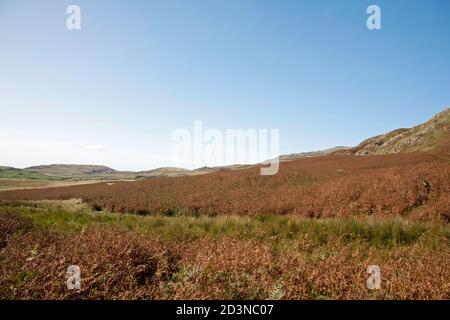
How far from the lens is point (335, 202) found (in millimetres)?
17359

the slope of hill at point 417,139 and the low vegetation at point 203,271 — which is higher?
the slope of hill at point 417,139

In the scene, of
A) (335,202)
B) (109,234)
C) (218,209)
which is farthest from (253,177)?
(109,234)

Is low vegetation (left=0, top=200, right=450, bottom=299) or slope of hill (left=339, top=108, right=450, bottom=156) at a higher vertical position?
slope of hill (left=339, top=108, right=450, bottom=156)

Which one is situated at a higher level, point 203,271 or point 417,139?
point 417,139

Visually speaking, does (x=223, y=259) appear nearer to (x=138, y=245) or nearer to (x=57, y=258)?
(x=138, y=245)

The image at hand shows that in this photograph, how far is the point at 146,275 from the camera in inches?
217

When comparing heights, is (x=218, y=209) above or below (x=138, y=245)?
below

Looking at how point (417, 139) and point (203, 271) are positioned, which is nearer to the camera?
point (203, 271)

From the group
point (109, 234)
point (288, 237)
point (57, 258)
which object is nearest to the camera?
point (57, 258)

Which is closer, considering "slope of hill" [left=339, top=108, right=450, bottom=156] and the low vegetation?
the low vegetation

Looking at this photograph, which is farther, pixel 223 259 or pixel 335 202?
pixel 335 202

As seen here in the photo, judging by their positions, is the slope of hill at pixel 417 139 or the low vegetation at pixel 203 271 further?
the slope of hill at pixel 417 139

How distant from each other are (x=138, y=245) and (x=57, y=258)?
1.54 meters
